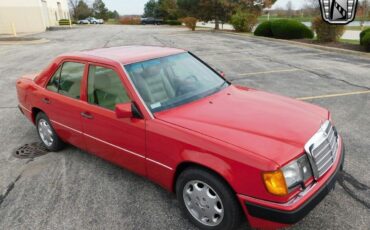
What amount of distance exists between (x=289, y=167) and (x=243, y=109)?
944 mm

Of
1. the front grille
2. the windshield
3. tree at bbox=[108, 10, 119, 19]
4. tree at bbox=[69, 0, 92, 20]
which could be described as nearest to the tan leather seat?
the windshield

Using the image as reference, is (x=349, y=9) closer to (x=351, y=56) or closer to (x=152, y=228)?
(x=351, y=56)

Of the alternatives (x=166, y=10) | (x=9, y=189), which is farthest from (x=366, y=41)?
(x=166, y=10)

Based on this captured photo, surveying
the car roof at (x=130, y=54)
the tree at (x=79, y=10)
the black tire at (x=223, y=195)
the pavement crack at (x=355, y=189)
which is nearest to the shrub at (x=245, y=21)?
the car roof at (x=130, y=54)

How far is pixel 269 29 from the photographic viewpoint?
22.5 metres

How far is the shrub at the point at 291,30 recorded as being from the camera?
19.6 meters

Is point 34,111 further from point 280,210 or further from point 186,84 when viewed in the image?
point 280,210

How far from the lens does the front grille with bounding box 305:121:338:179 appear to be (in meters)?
2.71

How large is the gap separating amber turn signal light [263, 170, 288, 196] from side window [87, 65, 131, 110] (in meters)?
1.67

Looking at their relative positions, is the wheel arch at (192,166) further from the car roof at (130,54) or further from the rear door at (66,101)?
the rear door at (66,101)

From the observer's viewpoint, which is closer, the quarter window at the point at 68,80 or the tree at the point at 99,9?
the quarter window at the point at 68,80

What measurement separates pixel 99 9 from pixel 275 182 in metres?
89.8

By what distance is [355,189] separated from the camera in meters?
3.62
